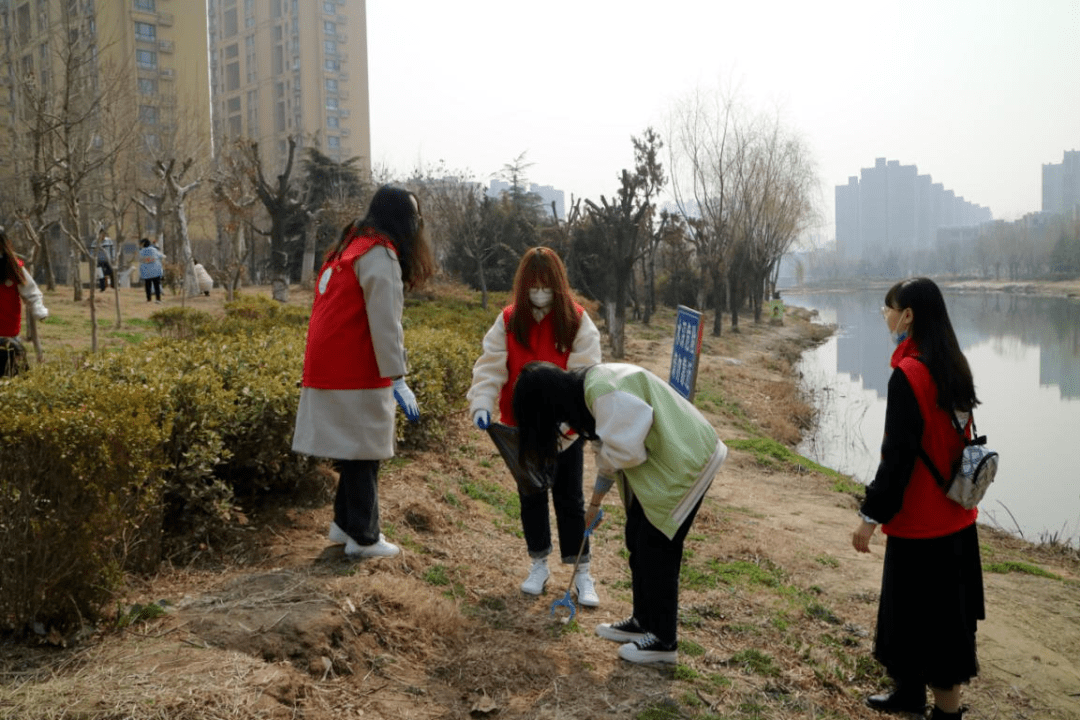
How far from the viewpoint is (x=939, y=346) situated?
3125 millimetres

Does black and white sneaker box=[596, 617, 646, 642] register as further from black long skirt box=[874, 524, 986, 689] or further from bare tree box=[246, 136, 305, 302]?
bare tree box=[246, 136, 305, 302]

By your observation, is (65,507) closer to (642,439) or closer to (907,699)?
(642,439)

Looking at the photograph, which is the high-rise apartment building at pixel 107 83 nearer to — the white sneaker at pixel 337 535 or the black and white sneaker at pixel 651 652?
the white sneaker at pixel 337 535

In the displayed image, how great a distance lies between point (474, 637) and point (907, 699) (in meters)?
1.78

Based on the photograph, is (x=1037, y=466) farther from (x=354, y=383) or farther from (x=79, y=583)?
(x=79, y=583)

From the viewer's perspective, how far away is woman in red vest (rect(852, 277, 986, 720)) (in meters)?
3.11

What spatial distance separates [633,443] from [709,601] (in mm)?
2003

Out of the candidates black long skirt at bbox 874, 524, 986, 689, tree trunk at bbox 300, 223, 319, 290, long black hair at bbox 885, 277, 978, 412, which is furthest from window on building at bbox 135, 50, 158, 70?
black long skirt at bbox 874, 524, 986, 689

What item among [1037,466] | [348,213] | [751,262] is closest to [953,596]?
[1037,466]

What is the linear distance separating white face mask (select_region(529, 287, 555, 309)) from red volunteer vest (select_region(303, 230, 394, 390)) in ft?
2.27

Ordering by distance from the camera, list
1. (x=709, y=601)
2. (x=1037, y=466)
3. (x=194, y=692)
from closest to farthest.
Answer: (x=194, y=692) < (x=709, y=601) < (x=1037, y=466)

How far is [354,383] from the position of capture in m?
3.68

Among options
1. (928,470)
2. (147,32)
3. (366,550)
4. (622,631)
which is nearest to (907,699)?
(928,470)

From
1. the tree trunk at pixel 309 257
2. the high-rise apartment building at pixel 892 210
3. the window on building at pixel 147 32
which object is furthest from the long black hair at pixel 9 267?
the high-rise apartment building at pixel 892 210
